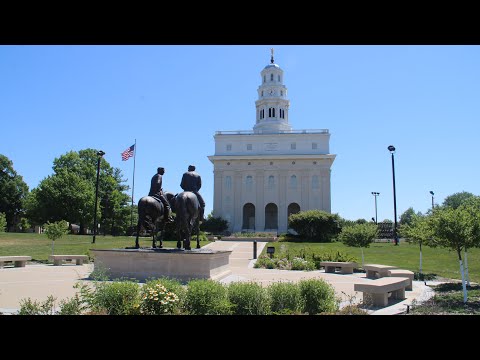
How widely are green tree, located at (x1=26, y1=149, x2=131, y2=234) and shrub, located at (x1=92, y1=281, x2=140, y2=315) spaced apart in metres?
53.8

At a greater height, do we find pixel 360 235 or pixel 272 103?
pixel 272 103

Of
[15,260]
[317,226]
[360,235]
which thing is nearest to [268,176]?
[317,226]

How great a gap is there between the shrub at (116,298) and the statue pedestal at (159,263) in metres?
6.44

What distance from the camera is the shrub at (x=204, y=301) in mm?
8703

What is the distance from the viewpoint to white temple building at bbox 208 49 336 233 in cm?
7081

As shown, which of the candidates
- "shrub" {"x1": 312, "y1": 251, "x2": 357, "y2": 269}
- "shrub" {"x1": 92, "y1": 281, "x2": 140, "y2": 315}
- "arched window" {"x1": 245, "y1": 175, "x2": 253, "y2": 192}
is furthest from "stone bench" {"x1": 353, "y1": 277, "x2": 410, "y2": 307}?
"arched window" {"x1": 245, "y1": 175, "x2": 253, "y2": 192}

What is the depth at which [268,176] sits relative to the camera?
71.9m

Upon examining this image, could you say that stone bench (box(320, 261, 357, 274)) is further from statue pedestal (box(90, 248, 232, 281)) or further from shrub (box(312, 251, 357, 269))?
statue pedestal (box(90, 248, 232, 281))

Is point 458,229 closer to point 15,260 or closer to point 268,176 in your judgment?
point 15,260

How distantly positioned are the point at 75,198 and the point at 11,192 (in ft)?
75.6
